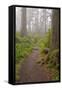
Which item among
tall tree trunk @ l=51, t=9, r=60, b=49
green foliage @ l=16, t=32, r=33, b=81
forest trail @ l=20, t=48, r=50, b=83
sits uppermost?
tall tree trunk @ l=51, t=9, r=60, b=49

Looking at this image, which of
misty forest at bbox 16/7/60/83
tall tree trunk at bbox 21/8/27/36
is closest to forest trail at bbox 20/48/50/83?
misty forest at bbox 16/7/60/83

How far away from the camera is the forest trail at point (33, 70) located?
231 centimetres

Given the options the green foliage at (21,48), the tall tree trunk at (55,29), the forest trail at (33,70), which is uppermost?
the tall tree trunk at (55,29)

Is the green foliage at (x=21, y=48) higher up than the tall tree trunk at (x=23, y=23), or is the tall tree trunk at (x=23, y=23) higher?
the tall tree trunk at (x=23, y=23)

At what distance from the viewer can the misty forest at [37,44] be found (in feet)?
7.52

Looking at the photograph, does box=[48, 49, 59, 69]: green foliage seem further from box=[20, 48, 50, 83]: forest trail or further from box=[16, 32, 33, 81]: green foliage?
box=[16, 32, 33, 81]: green foliage

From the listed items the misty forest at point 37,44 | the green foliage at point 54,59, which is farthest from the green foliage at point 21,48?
the green foliage at point 54,59

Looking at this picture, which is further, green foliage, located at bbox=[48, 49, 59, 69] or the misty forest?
green foliage, located at bbox=[48, 49, 59, 69]

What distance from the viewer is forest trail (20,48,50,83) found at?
7.57 feet

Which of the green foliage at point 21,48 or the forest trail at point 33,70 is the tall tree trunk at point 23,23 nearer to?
the green foliage at point 21,48

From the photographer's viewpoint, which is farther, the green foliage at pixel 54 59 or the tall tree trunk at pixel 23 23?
the green foliage at pixel 54 59

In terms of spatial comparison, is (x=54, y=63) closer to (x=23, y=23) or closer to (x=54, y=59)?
(x=54, y=59)

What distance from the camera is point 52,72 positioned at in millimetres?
2428

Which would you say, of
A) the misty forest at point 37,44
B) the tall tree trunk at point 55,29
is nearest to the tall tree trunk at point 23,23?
the misty forest at point 37,44
